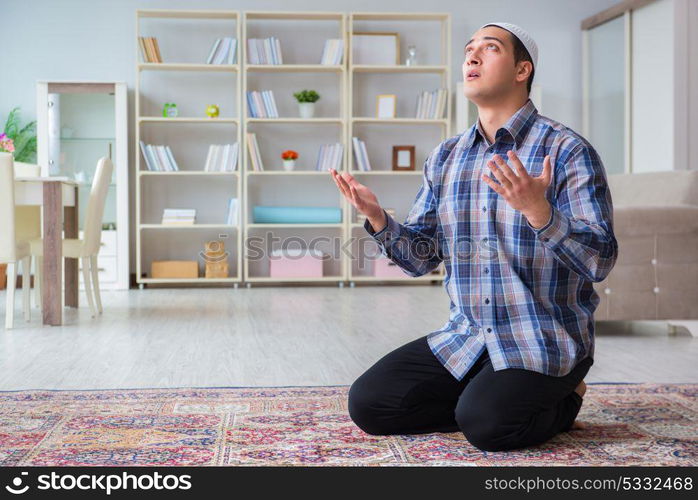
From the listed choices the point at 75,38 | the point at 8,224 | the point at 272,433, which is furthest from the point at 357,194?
the point at 75,38

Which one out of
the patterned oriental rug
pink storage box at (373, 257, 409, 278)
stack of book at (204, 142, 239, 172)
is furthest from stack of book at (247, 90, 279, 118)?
the patterned oriental rug

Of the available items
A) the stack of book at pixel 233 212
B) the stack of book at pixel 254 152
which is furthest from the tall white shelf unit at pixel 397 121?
the stack of book at pixel 233 212

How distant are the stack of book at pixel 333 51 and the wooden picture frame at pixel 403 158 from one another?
2.66ft

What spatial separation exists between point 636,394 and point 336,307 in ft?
8.60

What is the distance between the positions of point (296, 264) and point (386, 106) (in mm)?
1381

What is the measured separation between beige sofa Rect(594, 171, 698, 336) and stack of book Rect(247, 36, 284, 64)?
3.36 metres

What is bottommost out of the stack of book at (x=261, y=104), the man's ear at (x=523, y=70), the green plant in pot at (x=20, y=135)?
the man's ear at (x=523, y=70)

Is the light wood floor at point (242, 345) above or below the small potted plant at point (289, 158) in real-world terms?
below

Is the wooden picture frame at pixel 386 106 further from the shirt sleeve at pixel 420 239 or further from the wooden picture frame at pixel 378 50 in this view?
the shirt sleeve at pixel 420 239

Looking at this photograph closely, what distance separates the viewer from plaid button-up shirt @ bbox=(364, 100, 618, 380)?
177cm

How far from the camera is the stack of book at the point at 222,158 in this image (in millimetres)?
6266

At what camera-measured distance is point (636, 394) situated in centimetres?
246

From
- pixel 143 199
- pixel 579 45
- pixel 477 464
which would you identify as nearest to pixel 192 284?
pixel 143 199

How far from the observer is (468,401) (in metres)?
1.81
